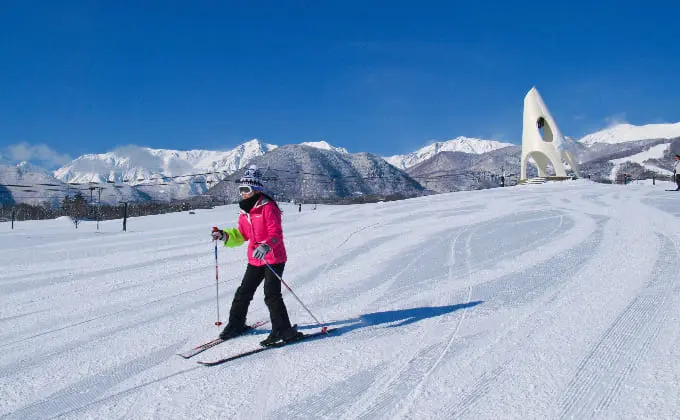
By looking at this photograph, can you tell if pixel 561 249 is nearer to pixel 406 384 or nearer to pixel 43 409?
pixel 406 384

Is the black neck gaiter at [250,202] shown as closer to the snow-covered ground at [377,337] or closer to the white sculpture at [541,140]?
the snow-covered ground at [377,337]

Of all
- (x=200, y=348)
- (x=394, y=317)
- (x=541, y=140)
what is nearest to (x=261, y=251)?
(x=200, y=348)

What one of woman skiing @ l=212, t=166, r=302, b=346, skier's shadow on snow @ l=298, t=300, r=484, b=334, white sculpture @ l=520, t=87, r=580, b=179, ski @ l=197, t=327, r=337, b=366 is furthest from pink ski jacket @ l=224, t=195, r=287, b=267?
white sculpture @ l=520, t=87, r=580, b=179

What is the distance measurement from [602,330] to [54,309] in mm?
5917

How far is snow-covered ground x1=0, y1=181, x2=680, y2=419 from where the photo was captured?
9.59 feet

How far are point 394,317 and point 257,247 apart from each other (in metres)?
1.72

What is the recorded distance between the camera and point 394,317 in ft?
15.6

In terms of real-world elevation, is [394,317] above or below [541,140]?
below

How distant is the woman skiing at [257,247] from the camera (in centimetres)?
405

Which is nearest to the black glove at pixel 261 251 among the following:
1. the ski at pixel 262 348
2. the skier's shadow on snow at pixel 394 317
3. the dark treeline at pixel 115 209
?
the ski at pixel 262 348

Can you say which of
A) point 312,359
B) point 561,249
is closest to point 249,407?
point 312,359

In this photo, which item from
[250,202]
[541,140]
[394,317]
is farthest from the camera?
[541,140]

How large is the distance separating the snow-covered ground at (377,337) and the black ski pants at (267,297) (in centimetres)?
A: 23

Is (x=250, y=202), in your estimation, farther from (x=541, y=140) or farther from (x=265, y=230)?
(x=541, y=140)
